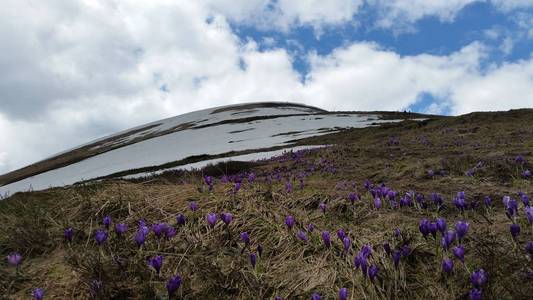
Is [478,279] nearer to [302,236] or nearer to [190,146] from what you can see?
[302,236]

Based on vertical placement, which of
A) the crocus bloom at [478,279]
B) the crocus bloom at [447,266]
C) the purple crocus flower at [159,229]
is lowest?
the crocus bloom at [478,279]

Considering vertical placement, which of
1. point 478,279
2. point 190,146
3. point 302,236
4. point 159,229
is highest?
point 159,229

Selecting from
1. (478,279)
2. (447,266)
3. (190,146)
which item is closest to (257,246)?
(447,266)

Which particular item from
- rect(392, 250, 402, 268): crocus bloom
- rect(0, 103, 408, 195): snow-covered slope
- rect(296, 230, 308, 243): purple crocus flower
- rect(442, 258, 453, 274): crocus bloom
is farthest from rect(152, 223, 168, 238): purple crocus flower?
rect(0, 103, 408, 195): snow-covered slope

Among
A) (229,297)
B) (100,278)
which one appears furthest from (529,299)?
(100,278)

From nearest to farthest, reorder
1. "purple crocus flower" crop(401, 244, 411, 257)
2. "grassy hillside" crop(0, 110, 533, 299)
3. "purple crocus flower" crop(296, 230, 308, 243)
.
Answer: "grassy hillside" crop(0, 110, 533, 299)
"purple crocus flower" crop(401, 244, 411, 257)
"purple crocus flower" crop(296, 230, 308, 243)

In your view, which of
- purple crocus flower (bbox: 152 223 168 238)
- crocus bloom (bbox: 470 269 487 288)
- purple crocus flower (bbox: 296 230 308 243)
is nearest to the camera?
crocus bloom (bbox: 470 269 487 288)

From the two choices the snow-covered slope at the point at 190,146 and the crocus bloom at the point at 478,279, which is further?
the snow-covered slope at the point at 190,146

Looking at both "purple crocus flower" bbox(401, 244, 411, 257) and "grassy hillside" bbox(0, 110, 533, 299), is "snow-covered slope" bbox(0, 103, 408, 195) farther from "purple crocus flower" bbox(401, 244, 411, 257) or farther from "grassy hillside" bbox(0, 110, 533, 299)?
"purple crocus flower" bbox(401, 244, 411, 257)

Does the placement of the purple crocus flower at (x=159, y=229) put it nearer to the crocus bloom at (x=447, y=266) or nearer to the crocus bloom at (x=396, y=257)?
the crocus bloom at (x=396, y=257)

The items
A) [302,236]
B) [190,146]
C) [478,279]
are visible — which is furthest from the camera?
[190,146]

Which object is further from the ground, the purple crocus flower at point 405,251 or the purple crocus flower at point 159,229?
the purple crocus flower at point 159,229

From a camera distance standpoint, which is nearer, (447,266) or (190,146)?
(447,266)

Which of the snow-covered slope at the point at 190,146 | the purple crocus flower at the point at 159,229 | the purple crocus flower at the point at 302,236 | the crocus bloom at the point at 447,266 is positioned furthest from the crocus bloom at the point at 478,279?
the snow-covered slope at the point at 190,146
